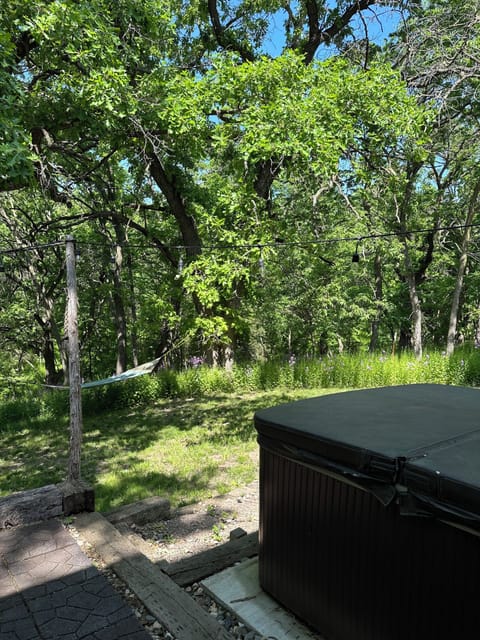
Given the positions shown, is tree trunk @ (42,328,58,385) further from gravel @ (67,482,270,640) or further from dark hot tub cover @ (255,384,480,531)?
dark hot tub cover @ (255,384,480,531)

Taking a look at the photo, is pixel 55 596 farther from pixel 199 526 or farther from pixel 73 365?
pixel 73 365

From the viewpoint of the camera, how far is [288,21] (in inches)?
338

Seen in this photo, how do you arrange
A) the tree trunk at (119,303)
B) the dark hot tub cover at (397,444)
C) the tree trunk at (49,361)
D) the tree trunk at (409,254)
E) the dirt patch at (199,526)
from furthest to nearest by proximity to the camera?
1. the tree trunk at (49,361)
2. the tree trunk at (119,303)
3. the tree trunk at (409,254)
4. the dirt patch at (199,526)
5. the dark hot tub cover at (397,444)

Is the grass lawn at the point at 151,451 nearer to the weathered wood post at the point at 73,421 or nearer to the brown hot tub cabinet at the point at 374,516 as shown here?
the weathered wood post at the point at 73,421

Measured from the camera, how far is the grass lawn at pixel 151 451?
4.19 m

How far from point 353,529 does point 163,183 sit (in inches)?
299

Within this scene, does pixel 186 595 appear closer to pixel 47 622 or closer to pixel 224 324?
pixel 47 622

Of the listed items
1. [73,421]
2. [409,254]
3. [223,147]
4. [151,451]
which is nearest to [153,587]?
[73,421]

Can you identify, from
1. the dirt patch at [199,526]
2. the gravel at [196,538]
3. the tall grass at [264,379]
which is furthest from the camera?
the tall grass at [264,379]

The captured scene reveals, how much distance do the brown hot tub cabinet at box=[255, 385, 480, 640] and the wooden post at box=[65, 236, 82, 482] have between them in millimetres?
1615

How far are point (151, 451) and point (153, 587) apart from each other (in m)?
3.25

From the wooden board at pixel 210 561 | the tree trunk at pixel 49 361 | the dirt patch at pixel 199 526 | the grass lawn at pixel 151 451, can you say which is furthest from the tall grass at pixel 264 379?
the wooden board at pixel 210 561

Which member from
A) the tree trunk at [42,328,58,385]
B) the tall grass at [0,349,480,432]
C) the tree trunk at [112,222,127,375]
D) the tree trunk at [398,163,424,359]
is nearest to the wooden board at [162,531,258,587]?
the tall grass at [0,349,480,432]

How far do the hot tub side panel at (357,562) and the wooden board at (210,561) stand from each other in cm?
35
